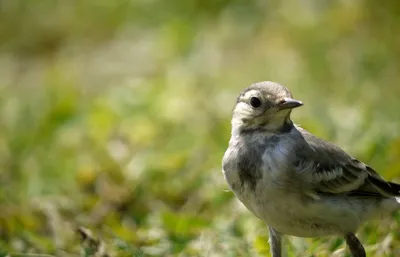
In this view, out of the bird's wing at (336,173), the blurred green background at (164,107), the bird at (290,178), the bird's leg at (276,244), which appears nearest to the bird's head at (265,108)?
the bird at (290,178)

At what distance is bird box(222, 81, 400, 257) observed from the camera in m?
3.87

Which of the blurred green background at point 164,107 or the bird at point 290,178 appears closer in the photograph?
the bird at point 290,178

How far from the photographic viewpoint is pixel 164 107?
7.38 metres

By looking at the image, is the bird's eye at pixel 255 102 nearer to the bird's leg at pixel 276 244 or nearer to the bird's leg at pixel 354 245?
the bird's leg at pixel 276 244

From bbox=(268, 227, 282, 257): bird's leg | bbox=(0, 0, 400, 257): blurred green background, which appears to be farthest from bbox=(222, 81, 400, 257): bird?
bbox=(0, 0, 400, 257): blurred green background

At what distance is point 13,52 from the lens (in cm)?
965

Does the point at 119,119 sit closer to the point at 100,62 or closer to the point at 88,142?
the point at 88,142

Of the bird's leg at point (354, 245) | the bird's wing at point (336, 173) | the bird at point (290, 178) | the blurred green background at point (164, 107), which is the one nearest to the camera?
the bird at point (290, 178)

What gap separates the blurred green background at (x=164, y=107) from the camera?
520 centimetres

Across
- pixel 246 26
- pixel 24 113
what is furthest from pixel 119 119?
pixel 246 26

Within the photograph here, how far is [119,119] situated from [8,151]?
982 mm

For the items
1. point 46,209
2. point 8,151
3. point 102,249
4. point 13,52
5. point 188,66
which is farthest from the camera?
point 13,52

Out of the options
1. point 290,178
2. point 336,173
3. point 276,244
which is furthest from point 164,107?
point 290,178

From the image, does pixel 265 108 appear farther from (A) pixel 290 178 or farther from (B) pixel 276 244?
(B) pixel 276 244
